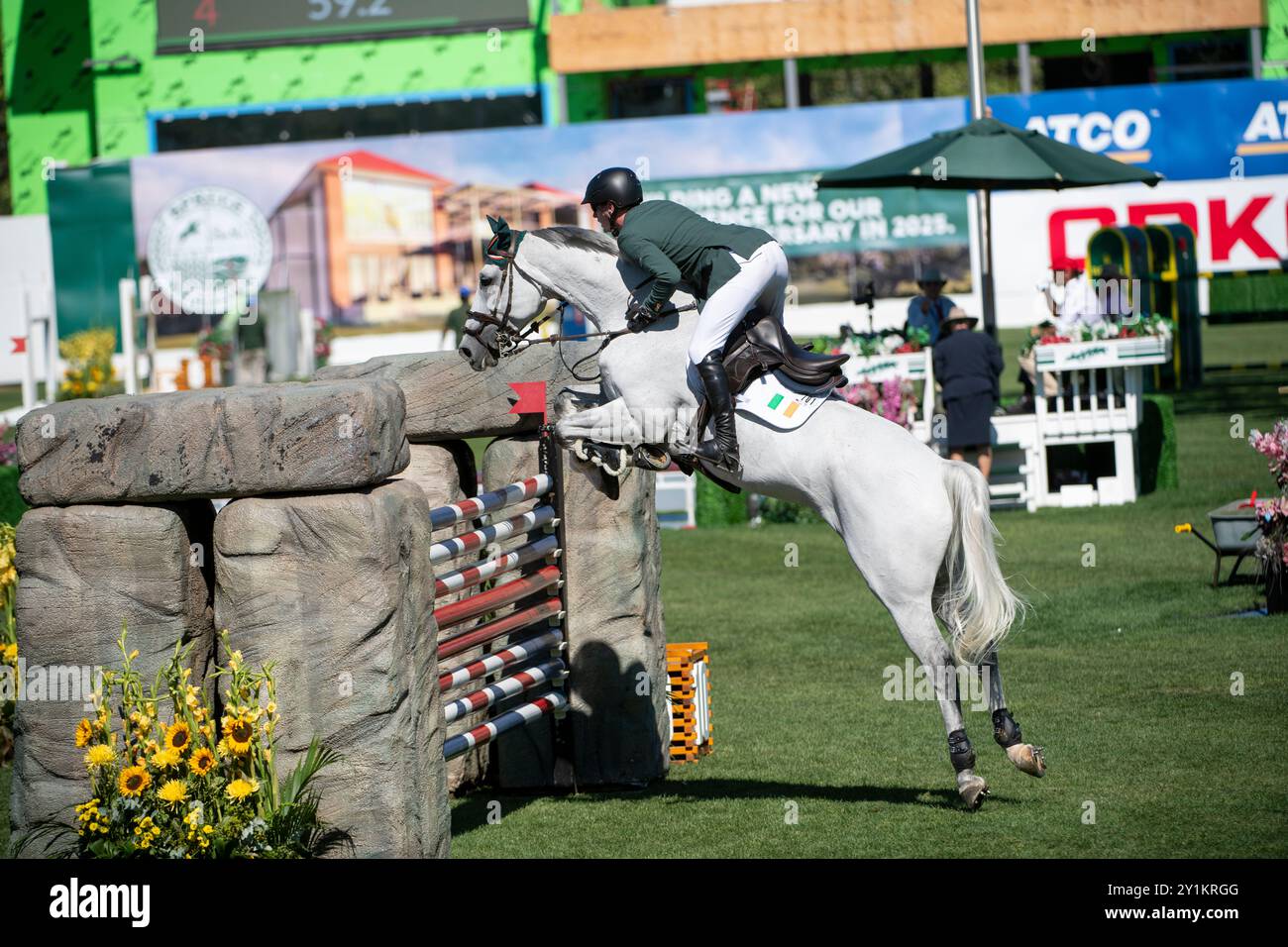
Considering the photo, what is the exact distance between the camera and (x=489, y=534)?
6.41m

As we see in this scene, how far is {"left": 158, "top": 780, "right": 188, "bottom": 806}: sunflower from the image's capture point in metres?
4.73

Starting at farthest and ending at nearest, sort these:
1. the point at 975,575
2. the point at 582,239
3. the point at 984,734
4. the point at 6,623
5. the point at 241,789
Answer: the point at 6,623
the point at 984,734
the point at 582,239
the point at 975,575
the point at 241,789

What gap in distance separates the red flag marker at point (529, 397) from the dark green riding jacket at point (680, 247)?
0.72 metres

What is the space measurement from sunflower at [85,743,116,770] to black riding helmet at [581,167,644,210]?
2.99 m

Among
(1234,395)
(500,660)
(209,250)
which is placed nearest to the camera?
(500,660)

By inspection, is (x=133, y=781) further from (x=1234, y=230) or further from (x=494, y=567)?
(x=1234, y=230)

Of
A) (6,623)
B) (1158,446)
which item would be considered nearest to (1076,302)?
(1158,446)

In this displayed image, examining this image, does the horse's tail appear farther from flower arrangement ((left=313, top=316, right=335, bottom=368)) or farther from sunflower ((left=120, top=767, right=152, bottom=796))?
flower arrangement ((left=313, top=316, right=335, bottom=368))


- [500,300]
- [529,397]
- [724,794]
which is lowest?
[724,794]

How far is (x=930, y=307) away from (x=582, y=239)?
9.30 meters

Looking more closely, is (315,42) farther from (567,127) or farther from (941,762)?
(941,762)

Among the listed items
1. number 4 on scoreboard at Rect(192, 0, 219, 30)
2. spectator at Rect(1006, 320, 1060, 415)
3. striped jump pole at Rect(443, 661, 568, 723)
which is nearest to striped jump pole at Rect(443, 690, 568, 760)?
striped jump pole at Rect(443, 661, 568, 723)

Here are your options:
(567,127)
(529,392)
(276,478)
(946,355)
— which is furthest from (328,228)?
(276,478)

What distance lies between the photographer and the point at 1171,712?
7641 mm
